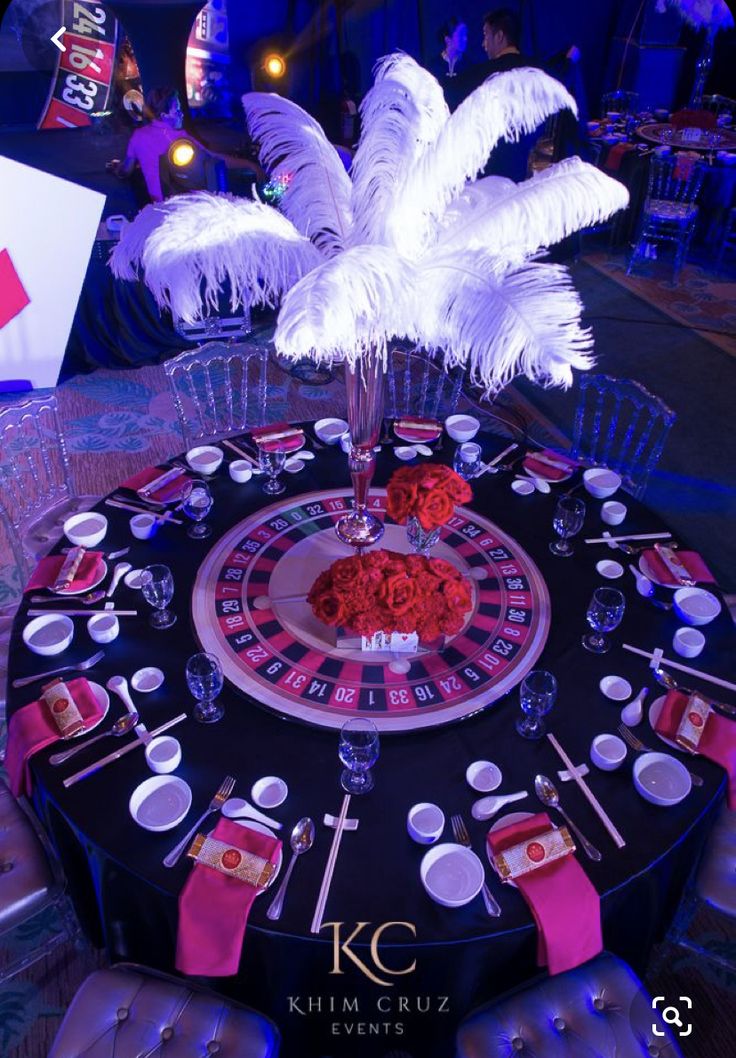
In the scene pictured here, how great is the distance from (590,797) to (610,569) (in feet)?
2.88

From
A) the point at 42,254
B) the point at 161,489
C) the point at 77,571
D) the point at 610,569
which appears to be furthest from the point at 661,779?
the point at 42,254

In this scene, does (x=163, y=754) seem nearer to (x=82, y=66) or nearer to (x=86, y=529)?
(x=86, y=529)

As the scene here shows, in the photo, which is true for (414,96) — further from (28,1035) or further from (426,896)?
(28,1035)

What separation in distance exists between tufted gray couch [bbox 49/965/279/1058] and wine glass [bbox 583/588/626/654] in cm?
129

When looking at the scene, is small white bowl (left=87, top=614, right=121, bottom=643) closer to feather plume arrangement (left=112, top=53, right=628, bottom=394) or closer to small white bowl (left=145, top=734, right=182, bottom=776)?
small white bowl (left=145, top=734, right=182, bottom=776)

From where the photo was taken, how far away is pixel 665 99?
9266 millimetres

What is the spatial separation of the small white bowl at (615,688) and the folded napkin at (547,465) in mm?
979

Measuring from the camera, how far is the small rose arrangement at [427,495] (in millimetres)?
2225

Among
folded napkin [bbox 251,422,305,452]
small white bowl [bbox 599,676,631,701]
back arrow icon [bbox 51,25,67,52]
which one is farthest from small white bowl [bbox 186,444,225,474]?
back arrow icon [bbox 51,25,67,52]

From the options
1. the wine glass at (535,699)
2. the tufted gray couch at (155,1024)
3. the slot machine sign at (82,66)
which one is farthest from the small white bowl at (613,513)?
the slot machine sign at (82,66)

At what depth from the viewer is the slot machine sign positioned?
8.82 metres

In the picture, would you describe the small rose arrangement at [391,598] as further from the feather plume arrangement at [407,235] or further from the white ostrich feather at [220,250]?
the white ostrich feather at [220,250]

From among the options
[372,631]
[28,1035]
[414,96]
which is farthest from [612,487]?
[28,1035]

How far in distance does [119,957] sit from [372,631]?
3.43 feet
